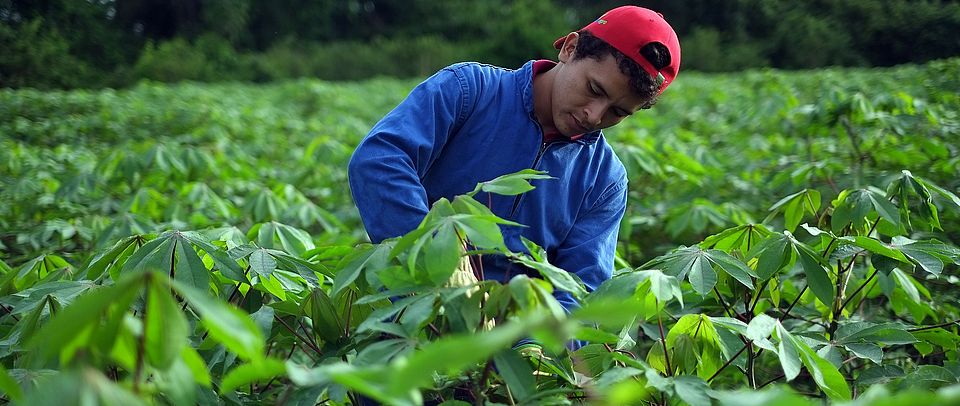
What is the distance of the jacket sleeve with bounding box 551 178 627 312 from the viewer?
1.68m

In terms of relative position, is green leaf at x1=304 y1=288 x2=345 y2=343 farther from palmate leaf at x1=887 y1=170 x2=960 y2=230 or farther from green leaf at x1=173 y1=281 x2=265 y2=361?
palmate leaf at x1=887 y1=170 x2=960 y2=230

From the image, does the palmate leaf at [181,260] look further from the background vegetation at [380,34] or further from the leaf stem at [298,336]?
the background vegetation at [380,34]

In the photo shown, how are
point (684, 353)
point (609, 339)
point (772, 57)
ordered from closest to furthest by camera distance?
point (609, 339) < point (684, 353) < point (772, 57)

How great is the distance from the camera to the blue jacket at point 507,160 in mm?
1506

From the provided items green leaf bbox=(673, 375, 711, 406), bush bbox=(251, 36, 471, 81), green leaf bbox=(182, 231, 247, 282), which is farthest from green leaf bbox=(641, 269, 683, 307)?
bush bbox=(251, 36, 471, 81)

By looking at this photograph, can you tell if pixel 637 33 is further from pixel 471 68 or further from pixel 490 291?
pixel 490 291

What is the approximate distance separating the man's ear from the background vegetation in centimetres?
607

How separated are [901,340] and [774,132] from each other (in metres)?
3.61

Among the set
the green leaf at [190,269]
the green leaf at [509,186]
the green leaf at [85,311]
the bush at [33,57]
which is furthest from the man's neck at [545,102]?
the bush at [33,57]

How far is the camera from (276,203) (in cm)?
286

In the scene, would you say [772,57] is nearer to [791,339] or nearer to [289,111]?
[289,111]

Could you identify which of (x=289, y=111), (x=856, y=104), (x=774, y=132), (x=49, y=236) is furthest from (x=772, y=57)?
(x=49, y=236)

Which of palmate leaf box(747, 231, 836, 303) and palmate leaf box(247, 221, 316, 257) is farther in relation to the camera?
palmate leaf box(247, 221, 316, 257)

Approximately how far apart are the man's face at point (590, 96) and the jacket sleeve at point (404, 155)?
0.18 metres
